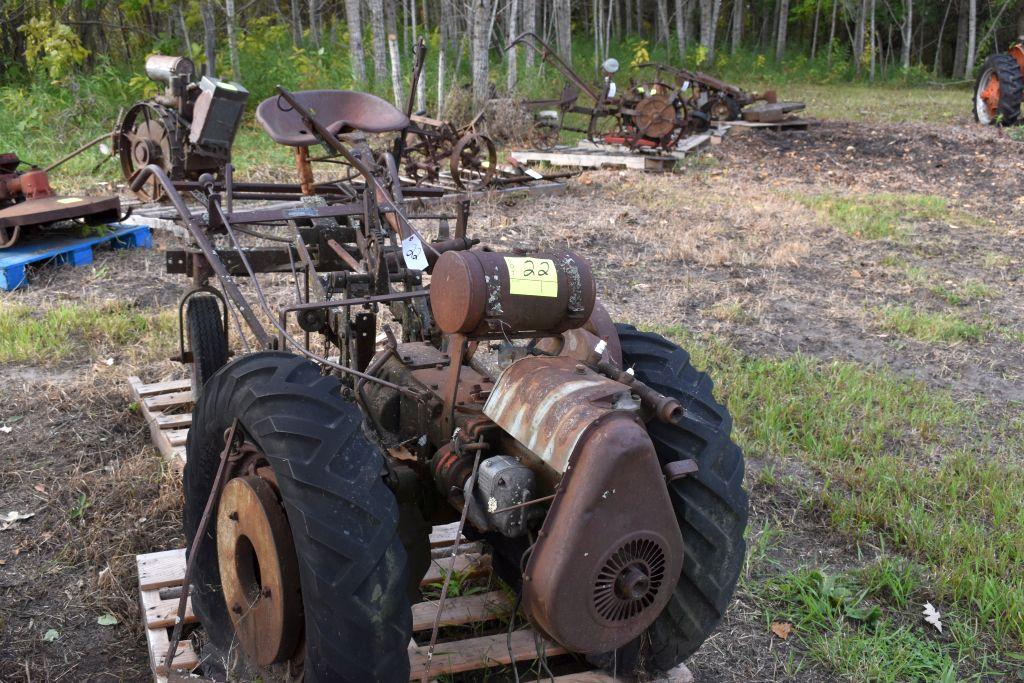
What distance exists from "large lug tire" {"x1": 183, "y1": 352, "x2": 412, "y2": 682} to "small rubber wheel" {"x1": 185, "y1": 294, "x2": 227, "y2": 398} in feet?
5.80

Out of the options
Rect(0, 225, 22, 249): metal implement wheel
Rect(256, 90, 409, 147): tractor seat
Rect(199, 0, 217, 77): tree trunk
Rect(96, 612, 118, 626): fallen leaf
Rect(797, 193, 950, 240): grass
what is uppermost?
Rect(199, 0, 217, 77): tree trunk

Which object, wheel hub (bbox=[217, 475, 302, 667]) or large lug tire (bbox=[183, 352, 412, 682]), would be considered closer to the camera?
large lug tire (bbox=[183, 352, 412, 682])

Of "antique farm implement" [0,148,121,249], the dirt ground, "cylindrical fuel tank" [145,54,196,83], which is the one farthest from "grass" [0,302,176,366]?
"cylindrical fuel tank" [145,54,196,83]

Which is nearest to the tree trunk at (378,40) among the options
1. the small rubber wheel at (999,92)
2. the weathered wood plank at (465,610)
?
the small rubber wheel at (999,92)

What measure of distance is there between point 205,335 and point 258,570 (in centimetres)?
179

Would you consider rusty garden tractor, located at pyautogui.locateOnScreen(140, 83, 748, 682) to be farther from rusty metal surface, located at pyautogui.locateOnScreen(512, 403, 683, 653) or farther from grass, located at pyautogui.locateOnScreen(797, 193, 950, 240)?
grass, located at pyautogui.locateOnScreen(797, 193, 950, 240)

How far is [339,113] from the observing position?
4.40 metres

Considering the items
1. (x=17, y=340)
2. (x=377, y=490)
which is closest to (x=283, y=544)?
(x=377, y=490)

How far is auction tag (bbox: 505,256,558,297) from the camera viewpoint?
2.37m

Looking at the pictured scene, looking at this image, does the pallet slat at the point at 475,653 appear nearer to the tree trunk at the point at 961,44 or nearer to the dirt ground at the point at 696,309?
the dirt ground at the point at 696,309

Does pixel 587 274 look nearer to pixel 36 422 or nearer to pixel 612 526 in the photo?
pixel 612 526

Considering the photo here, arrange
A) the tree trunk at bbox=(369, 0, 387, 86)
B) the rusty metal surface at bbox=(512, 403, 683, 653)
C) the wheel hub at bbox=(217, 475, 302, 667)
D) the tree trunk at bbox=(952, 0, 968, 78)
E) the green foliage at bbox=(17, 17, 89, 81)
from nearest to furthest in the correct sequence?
the rusty metal surface at bbox=(512, 403, 683, 653) < the wheel hub at bbox=(217, 475, 302, 667) < the green foliage at bbox=(17, 17, 89, 81) < the tree trunk at bbox=(369, 0, 387, 86) < the tree trunk at bbox=(952, 0, 968, 78)

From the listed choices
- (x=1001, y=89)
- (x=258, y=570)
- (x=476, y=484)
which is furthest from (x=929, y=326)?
(x=1001, y=89)

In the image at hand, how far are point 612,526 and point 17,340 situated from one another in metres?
4.41
